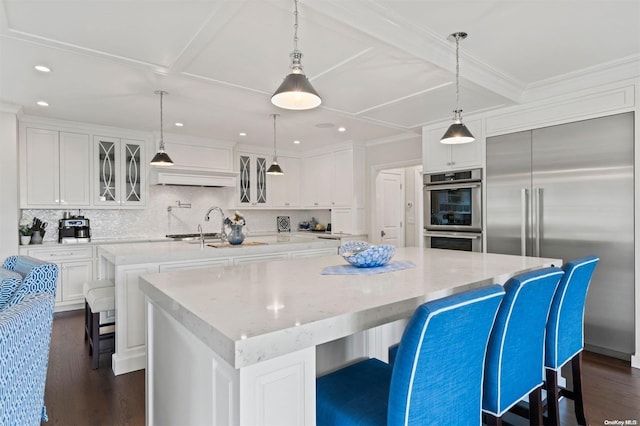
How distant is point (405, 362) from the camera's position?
0.97 metres

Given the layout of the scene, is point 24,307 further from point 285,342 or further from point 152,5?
point 152,5

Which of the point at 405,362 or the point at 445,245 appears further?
the point at 445,245

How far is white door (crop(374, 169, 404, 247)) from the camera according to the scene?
19.6ft

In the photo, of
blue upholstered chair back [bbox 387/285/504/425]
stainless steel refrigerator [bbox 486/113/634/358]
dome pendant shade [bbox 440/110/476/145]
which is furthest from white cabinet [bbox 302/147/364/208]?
blue upholstered chair back [bbox 387/285/504/425]

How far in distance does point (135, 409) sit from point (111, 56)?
2.40 m

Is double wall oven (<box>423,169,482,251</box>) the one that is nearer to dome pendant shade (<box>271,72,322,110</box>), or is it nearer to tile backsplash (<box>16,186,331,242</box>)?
dome pendant shade (<box>271,72,322,110</box>)

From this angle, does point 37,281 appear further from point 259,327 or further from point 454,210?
point 454,210

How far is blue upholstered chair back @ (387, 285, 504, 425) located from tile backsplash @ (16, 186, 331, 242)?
199 inches

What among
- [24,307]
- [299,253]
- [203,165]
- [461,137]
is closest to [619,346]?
[461,137]

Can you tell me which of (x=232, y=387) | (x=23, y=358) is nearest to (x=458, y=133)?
(x=232, y=387)

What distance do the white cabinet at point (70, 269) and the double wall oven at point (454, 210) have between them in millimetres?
4309

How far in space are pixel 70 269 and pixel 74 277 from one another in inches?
4.4

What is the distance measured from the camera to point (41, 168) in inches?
173

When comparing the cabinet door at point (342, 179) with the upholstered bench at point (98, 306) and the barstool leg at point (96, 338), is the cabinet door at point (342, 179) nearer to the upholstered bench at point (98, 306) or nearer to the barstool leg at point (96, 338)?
the upholstered bench at point (98, 306)
